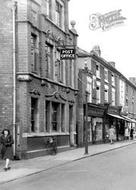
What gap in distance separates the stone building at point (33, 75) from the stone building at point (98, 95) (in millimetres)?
3954

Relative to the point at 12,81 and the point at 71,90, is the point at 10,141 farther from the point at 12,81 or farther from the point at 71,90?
the point at 71,90

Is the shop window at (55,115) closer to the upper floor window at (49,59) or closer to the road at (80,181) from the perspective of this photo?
the upper floor window at (49,59)

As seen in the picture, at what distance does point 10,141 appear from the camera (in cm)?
1789

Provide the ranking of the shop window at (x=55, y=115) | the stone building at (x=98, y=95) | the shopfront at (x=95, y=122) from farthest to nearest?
the shopfront at (x=95, y=122) < the stone building at (x=98, y=95) < the shop window at (x=55, y=115)

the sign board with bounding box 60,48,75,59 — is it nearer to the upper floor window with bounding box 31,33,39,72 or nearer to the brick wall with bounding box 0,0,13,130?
the upper floor window with bounding box 31,33,39,72

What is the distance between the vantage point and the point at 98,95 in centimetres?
4331

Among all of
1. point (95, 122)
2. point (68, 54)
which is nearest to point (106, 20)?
point (68, 54)

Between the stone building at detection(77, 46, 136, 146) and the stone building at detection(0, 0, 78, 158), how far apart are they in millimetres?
3954

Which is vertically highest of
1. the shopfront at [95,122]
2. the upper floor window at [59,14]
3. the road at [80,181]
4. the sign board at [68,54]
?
the upper floor window at [59,14]

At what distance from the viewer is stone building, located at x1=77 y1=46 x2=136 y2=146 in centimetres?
3591

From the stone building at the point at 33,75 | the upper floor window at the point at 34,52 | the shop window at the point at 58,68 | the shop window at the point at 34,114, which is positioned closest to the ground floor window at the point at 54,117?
the stone building at the point at 33,75

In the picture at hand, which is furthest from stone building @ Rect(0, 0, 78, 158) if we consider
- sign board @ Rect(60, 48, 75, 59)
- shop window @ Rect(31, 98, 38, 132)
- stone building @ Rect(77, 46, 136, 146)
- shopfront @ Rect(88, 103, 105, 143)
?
shopfront @ Rect(88, 103, 105, 143)

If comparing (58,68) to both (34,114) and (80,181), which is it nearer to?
(34,114)

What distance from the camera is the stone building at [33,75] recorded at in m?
22.4
